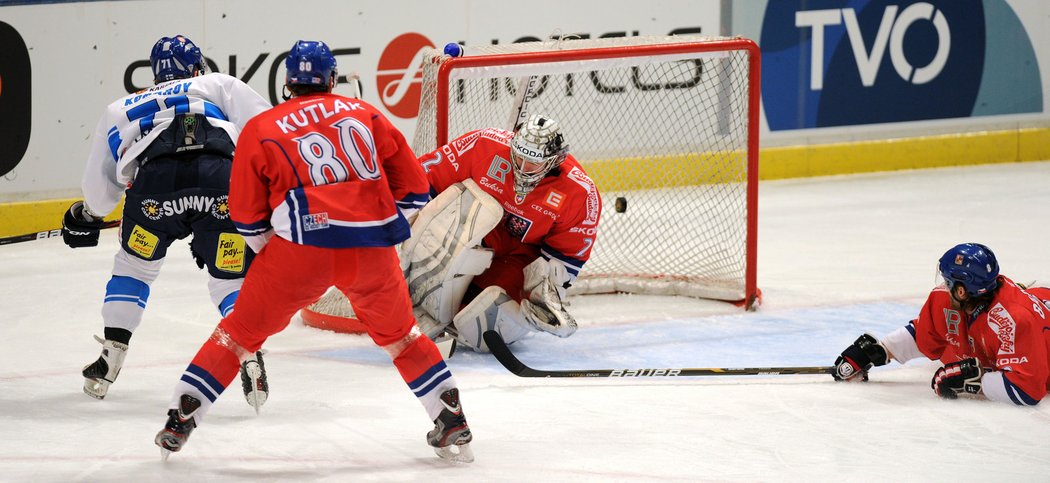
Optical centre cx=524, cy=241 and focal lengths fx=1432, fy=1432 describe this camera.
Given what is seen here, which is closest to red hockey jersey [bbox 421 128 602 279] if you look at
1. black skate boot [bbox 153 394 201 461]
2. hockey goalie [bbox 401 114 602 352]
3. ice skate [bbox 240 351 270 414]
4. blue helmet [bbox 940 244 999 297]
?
hockey goalie [bbox 401 114 602 352]

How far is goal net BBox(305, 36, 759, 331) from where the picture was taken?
17.6 feet

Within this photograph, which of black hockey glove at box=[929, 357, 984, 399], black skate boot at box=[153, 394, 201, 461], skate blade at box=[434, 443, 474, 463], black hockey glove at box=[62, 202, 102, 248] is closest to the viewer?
black skate boot at box=[153, 394, 201, 461]

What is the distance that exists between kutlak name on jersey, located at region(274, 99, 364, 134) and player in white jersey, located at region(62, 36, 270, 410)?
2.36 feet

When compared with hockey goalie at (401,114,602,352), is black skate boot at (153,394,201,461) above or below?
below

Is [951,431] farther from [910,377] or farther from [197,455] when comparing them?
[197,455]

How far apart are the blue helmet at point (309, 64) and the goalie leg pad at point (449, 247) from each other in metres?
1.34

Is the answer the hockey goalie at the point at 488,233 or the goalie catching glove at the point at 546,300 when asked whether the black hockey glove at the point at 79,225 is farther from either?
the goalie catching glove at the point at 546,300

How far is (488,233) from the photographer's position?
16.4 feet

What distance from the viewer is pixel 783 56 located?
8484 millimetres

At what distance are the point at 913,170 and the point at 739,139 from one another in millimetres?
2760

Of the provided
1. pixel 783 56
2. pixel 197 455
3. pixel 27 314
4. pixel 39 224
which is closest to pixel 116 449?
pixel 197 455

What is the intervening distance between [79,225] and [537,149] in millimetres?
1467

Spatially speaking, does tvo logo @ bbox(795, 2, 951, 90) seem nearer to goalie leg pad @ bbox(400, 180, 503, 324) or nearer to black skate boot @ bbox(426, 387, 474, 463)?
goalie leg pad @ bbox(400, 180, 503, 324)

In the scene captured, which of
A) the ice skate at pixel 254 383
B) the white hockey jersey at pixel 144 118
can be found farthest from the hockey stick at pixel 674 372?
the white hockey jersey at pixel 144 118
